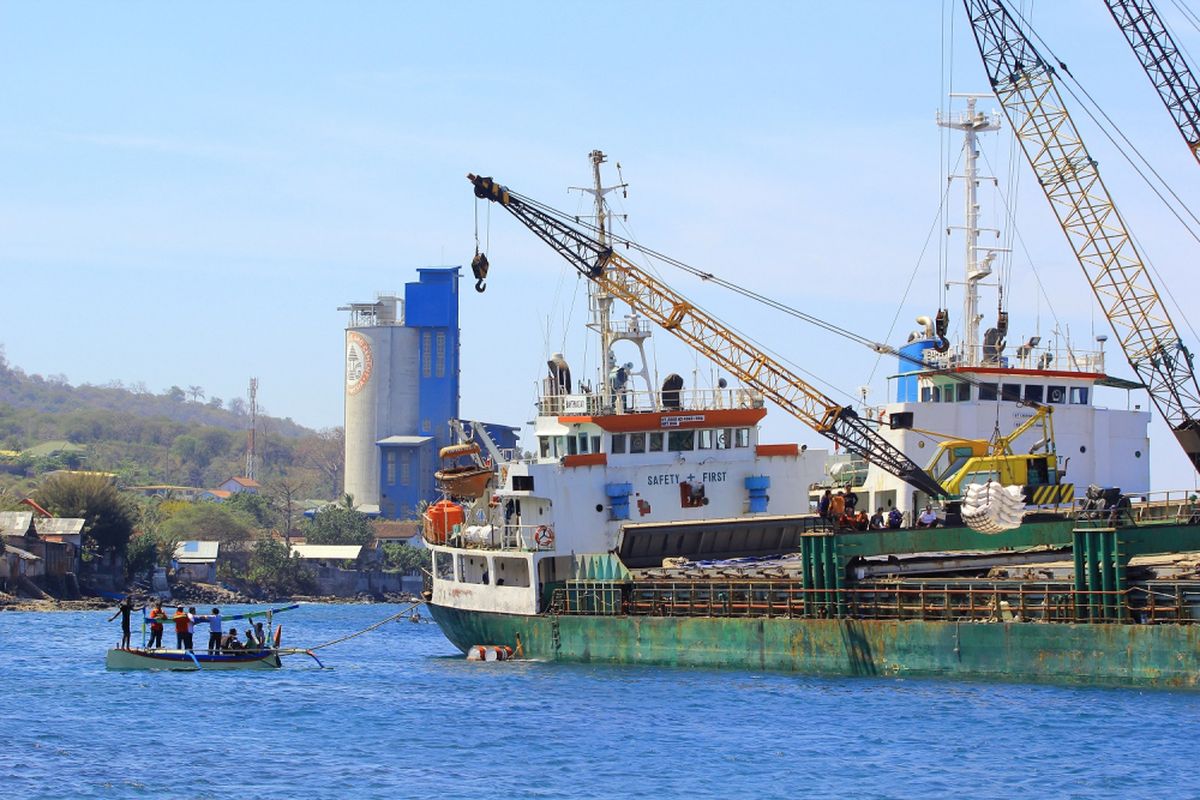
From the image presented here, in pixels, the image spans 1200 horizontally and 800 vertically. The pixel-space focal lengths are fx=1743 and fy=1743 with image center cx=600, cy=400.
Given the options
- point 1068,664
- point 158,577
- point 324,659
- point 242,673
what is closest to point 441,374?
point 158,577

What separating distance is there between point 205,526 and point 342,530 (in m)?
12.6

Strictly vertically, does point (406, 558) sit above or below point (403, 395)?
below

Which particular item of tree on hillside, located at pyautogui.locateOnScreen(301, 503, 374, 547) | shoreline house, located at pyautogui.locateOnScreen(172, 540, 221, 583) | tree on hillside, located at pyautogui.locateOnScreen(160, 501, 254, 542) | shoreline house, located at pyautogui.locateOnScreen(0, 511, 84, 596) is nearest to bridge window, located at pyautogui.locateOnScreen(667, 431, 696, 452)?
shoreline house, located at pyautogui.locateOnScreen(0, 511, 84, 596)

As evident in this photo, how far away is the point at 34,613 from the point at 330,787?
77171 mm

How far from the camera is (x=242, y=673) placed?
50.6m

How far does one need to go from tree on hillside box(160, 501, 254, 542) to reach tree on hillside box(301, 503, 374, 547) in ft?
A: 22.6

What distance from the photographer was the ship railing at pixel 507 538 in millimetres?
50219

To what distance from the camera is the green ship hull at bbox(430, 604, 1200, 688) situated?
3738cm

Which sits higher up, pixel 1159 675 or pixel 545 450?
pixel 545 450

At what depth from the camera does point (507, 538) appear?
51.8m

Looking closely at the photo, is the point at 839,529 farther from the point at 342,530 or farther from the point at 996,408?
the point at 342,530

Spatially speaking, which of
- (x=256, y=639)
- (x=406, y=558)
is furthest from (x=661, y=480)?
(x=406, y=558)

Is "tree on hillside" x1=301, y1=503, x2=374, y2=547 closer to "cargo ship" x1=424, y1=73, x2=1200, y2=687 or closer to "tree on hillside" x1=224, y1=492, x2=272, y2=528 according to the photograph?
"tree on hillside" x1=224, y1=492, x2=272, y2=528

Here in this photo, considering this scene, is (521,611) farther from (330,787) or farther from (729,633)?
(330,787)
